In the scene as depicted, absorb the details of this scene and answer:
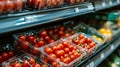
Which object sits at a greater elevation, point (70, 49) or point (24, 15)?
point (24, 15)

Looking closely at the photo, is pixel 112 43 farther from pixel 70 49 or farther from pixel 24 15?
pixel 24 15

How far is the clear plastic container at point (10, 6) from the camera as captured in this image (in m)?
1.10

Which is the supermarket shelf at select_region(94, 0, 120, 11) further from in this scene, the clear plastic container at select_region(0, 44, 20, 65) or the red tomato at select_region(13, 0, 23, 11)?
the red tomato at select_region(13, 0, 23, 11)

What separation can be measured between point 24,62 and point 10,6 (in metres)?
0.46

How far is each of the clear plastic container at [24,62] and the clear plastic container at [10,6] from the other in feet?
1.27

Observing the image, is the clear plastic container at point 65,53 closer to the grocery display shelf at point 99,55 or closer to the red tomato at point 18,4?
the grocery display shelf at point 99,55

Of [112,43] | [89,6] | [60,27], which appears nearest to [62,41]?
[60,27]

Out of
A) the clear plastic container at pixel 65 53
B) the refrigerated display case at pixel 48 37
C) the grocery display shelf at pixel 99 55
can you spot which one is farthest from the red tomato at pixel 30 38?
the grocery display shelf at pixel 99 55

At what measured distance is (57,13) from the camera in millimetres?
1529

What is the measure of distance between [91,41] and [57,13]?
2.41 ft

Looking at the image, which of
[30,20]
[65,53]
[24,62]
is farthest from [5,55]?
[65,53]

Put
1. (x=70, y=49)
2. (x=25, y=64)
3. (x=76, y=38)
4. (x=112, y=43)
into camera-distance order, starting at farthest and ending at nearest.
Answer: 1. (x=112, y=43)
2. (x=76, y=38)
3. (x=70, y=49)
4. (x=25, y=64)

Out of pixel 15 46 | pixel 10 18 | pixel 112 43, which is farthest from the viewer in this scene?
pixel 112 43

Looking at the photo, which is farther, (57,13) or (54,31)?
(54,31)
